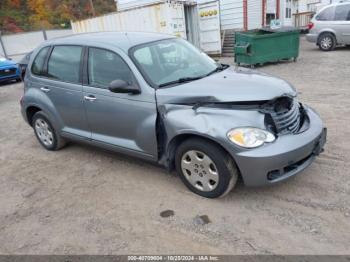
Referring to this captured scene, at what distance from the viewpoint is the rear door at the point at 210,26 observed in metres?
15.8

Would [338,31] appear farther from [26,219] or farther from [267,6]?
[26,219]

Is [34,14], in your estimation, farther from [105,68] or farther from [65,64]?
[105,68]

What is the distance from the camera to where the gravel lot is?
3082mm

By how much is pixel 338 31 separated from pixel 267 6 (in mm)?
6645

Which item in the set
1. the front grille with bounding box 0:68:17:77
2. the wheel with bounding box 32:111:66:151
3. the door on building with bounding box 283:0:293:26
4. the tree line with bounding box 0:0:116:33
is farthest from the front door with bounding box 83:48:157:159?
the tree line with bounding box 0:0:116:33

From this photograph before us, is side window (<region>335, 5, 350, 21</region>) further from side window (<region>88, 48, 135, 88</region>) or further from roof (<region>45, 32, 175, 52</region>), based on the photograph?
side window (<region>88, 48, 135, 88</region>)

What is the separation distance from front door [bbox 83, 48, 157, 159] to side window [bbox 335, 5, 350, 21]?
1230cm

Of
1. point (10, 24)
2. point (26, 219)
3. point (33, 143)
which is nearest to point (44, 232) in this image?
point (26, 219)

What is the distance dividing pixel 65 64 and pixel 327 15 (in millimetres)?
12495

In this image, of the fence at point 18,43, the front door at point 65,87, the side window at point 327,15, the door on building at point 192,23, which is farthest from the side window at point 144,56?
the fence at point 18,43

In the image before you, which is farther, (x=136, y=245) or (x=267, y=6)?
(x=267, y=6)

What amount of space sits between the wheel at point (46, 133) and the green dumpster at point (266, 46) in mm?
8147

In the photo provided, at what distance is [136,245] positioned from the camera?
10.3 ft

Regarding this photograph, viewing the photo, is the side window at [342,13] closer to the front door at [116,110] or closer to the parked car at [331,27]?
the parked car at [331,27]
